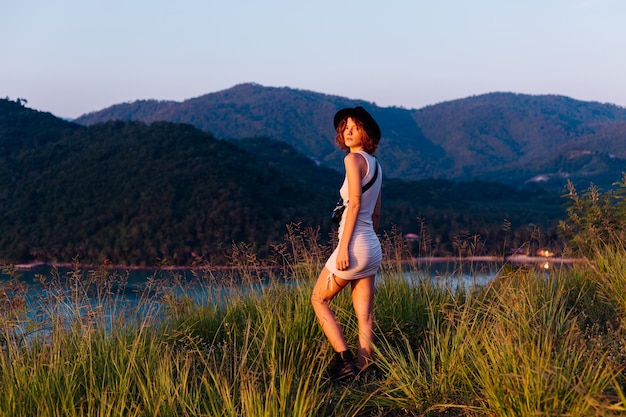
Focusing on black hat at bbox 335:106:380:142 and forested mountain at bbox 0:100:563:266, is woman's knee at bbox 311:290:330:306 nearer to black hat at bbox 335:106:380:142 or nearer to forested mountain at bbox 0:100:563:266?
black hat at bbox 335:106:380:142

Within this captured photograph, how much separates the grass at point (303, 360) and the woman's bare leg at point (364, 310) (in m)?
0.15

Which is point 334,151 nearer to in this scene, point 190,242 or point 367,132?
point 190,242

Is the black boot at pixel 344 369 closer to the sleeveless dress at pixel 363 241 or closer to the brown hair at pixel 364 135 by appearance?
the sleeveless dress at pixel 363 241

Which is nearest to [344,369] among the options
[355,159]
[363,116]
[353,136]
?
[355,159]

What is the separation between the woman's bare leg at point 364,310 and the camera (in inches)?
173

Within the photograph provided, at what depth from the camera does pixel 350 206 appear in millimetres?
4152

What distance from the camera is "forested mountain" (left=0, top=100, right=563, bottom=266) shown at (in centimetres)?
4497

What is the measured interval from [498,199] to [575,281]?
266ft

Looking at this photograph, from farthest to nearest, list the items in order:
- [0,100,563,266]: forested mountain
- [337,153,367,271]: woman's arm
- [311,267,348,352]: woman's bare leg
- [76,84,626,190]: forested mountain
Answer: [76,84,626,190]: forested mountain < [0,100,563,266]: forested mountain < [311,267,348,352]: woman's bare leg < [337,153,367,271]: woman's arm

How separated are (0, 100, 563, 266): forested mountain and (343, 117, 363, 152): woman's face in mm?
32800

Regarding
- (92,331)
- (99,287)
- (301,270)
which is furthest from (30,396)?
(301,270)

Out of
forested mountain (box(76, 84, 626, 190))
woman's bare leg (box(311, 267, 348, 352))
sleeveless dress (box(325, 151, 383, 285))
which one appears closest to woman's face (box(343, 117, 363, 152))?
sleeveless dress (box(325, 151, 383, 285))

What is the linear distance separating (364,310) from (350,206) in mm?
757

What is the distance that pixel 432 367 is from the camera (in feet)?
12.8
